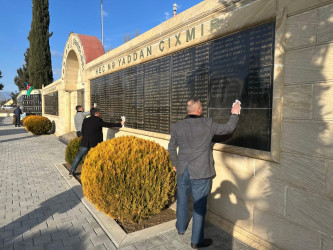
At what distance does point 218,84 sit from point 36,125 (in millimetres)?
15621

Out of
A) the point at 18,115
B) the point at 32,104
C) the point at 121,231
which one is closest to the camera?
the point at 121,231

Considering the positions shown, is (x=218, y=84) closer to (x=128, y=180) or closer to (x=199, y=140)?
(x=199, y=140)

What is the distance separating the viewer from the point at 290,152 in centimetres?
288

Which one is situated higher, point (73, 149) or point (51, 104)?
point (51, 104)

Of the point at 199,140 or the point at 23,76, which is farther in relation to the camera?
the point at 23,76

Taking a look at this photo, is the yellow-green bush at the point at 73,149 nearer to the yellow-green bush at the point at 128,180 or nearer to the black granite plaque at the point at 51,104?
the yellow-green bush at the point at 128,180

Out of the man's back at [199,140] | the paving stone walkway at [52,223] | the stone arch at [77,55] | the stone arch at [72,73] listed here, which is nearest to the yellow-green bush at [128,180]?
the paving stone walkway at [52,223]

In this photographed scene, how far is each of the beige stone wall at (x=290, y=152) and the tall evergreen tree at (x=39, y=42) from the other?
1199 inches

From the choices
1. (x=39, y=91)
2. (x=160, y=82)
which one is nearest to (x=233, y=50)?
(x=160, y=82)

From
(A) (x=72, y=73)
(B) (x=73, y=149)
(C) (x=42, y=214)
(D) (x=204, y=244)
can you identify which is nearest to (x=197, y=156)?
(D) (x=204, y=244)

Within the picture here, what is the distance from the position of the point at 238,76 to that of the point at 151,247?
9.05ft

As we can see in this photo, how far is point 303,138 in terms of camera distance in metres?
2.75

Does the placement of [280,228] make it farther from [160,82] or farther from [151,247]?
[160,82]

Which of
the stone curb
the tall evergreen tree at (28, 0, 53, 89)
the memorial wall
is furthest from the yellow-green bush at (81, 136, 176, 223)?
the tall evergreen tree at (28, 0, 53, 89)
